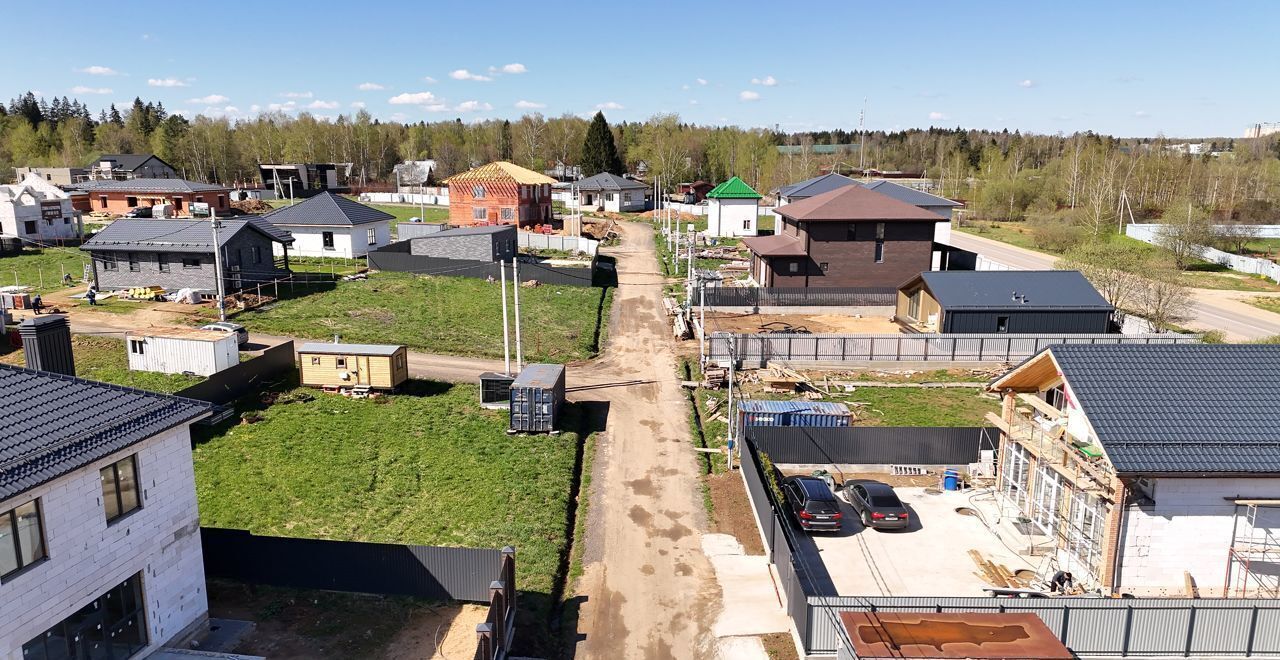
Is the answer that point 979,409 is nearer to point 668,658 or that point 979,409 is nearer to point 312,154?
point 668,658

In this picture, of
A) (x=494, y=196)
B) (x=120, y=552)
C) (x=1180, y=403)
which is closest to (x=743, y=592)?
(x=1180, y=403)

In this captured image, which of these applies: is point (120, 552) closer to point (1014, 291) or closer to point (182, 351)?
point (182, 351)

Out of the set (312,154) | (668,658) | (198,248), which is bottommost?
(668,658)

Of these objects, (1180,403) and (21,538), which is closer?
(21,538)

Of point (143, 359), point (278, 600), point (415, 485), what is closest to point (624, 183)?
point (143, 359)

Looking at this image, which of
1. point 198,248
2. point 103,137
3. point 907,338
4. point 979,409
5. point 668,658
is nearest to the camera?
point 668,658

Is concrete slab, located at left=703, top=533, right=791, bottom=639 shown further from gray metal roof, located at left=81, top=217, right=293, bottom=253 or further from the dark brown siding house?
gray metal roof, located at left=81, top=217, right=293, bottom=253
